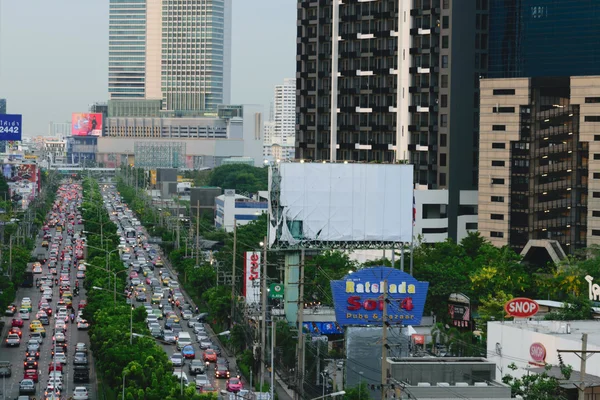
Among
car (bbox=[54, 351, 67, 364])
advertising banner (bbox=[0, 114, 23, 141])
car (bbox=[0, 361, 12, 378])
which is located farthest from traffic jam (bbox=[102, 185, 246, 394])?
advertising banner (bbox=[0, 114, 23, 141])

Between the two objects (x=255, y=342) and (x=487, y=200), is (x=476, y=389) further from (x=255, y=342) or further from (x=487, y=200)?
(x=487, y=200)

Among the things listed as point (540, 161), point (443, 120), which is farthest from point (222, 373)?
point (443, 120)

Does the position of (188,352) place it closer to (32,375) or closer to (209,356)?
(209,356)

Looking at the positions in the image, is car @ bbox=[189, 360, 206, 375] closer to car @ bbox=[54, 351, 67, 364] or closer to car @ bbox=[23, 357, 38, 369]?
car @ bbox=[54, 351, 67, 364]

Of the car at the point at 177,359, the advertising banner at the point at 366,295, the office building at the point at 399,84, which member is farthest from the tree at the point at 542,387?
the office building at the point at 399,84

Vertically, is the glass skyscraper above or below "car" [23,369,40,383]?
above
